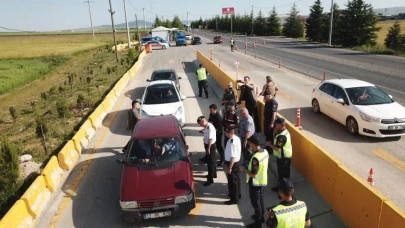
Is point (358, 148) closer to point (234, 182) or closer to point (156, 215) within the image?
point (234, 182)

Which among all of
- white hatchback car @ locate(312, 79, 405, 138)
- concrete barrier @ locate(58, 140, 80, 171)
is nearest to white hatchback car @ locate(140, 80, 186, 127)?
concrete barrier @ locate(58, 140, 80, 171)

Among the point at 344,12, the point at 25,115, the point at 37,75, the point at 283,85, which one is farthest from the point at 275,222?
the point at 344,12

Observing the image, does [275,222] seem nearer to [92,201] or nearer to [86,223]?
[86,223]

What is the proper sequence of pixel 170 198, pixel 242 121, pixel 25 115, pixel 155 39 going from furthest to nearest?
pixel 155 39
pixel 25 115
pixel 242 121
pixel 170 198

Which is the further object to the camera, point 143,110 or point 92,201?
point 143,110

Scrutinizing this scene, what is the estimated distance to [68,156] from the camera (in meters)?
9.11

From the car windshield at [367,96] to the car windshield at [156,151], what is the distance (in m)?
6.99

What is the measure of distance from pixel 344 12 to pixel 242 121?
43.7 metres

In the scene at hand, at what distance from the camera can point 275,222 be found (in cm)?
385

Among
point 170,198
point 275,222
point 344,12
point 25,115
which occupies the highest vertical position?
point 344,12

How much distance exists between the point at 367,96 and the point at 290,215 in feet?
28.6

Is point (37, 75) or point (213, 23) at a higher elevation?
point (213, 23)

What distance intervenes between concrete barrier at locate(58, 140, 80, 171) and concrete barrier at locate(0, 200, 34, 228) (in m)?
2.38

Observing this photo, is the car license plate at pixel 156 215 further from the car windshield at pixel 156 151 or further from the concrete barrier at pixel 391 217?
the concrete barrier at pixel 391 217
